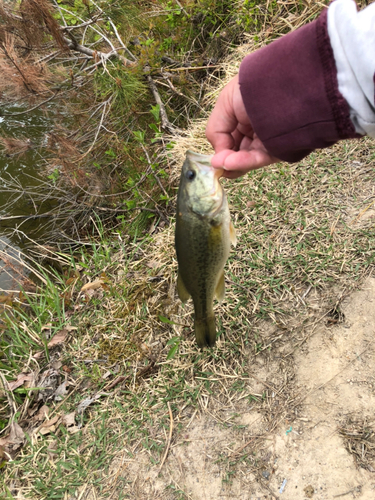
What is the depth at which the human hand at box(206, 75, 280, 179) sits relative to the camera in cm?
174

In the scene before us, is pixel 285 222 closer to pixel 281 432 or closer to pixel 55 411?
pixel 281 432

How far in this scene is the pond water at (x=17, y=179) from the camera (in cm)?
573

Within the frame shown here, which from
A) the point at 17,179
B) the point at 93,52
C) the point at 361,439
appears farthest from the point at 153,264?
the point at 17,179

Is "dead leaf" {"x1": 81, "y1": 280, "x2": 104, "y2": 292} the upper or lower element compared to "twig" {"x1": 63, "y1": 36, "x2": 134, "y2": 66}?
lower

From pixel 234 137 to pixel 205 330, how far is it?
1.25 m

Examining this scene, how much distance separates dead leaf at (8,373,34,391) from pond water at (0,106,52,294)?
207 centimetres

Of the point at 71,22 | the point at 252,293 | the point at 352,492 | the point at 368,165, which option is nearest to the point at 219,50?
the point at 71,22

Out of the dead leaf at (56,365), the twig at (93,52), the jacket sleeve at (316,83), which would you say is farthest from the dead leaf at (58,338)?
the twig at (93,52)

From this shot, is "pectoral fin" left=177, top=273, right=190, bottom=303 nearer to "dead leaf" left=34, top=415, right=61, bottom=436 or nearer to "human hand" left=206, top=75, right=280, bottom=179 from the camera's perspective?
"human hand" left=206, top=75, right=280, bottom=179

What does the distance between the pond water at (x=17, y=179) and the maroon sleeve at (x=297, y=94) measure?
4.58 metres

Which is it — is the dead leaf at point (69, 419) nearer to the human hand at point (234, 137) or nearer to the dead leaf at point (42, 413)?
the dead leaf at point (42, 413)

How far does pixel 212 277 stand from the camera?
6.47ft

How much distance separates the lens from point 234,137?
1997 millimetres

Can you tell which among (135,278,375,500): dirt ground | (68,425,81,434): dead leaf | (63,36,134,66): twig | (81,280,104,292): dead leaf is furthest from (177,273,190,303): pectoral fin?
(63,36,134,66): twig
